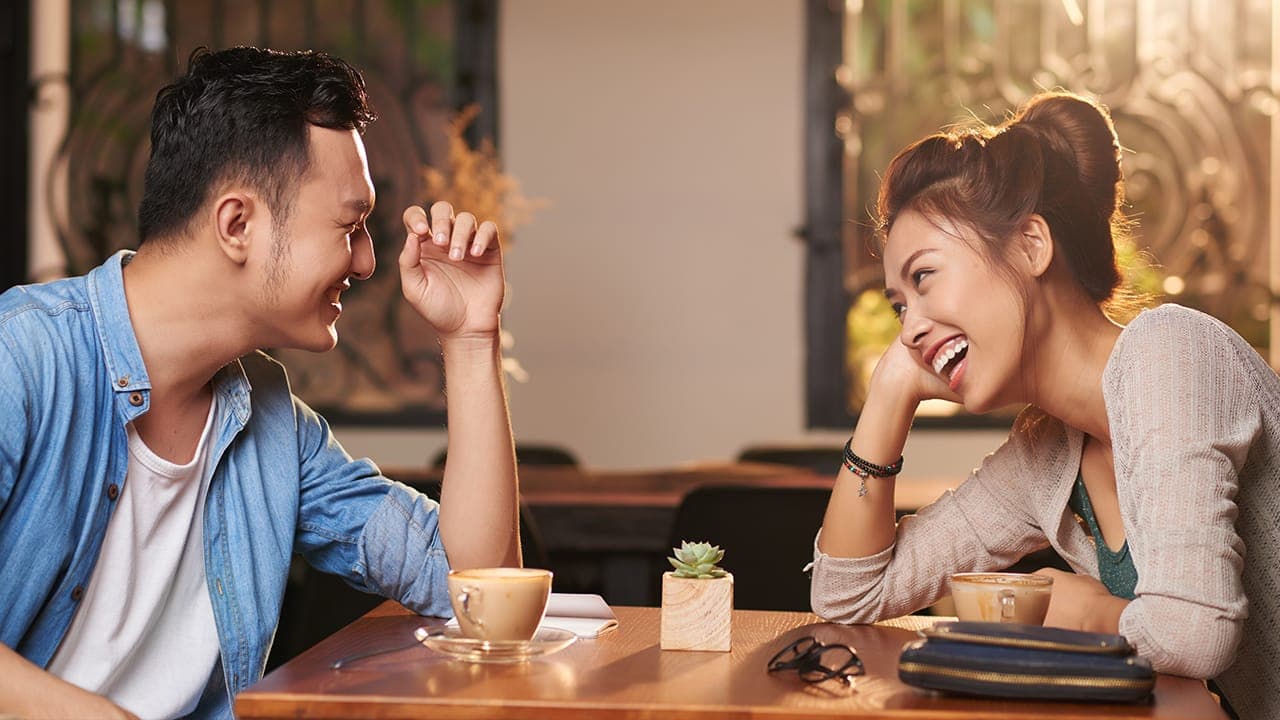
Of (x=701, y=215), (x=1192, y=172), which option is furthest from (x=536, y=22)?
(x=1192, y=172)

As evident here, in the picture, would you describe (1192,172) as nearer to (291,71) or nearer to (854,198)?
(854,198)

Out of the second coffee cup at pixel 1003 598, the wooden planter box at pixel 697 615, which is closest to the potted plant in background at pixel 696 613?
the wooden planter box at pixel 697 615

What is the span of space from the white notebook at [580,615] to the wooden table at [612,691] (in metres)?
0.06

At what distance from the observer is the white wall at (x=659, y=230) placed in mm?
5051

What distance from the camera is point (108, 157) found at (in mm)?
5090

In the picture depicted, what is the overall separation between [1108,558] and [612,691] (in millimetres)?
752

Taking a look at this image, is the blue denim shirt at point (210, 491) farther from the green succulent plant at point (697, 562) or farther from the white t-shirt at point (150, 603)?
the green succulent plant at point (697, 562)

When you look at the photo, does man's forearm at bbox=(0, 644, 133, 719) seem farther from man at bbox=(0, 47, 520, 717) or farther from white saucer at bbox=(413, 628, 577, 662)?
white saucer at bbox=(413, 628, 577, 662)

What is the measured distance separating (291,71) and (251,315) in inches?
12.1

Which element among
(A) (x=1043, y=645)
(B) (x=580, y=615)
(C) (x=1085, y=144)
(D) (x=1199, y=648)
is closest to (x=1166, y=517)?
(D) (x=1199, y=648)

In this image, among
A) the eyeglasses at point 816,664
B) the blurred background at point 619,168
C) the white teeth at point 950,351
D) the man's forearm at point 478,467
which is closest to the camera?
the eyeglasses at point 816,664

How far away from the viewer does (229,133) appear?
5.32ft

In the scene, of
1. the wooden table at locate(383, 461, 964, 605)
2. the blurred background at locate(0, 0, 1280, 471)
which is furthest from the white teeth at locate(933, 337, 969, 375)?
the blurred background at locate(0, 0, 1280, 471)

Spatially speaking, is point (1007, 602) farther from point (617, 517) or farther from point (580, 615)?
point (617, 517)
